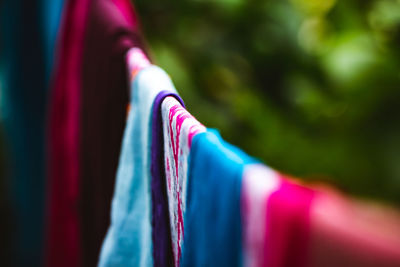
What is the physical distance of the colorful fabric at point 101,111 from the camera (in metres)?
0.52

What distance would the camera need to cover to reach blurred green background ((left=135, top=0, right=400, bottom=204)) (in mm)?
1130

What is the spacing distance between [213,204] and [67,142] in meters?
0.42

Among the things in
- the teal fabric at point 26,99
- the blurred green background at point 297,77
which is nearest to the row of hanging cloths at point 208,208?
the teal fabric at point 26,99

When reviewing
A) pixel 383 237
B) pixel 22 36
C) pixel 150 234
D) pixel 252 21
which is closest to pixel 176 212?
pixel 150 234

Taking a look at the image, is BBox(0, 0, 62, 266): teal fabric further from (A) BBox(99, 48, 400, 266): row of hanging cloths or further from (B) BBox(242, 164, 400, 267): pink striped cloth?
(B) BBox(242, 164, 400, 267): pink striped cloth

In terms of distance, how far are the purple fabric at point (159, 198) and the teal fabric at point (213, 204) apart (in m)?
0.08

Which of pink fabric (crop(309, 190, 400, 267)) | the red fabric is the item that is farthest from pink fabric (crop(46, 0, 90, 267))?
pink fabric (crop(309, 190, 400, 267))

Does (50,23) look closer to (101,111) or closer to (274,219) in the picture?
(101,111)

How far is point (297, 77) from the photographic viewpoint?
1.33 m

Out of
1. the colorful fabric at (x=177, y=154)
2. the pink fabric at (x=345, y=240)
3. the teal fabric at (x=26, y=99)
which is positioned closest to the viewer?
the pink fabric at (x=345, y=240)

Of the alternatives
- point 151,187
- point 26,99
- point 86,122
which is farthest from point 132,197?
point 26,99

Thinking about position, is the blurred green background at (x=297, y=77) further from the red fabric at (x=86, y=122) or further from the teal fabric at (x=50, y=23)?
the red fabric at (x=86, y=122)

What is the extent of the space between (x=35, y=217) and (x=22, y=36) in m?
0.44

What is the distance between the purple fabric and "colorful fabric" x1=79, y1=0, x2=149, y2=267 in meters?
0.12
